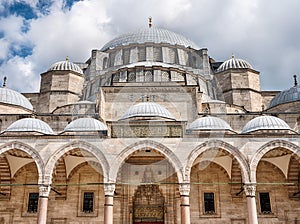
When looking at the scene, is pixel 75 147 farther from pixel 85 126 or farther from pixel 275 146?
pixel 275 146

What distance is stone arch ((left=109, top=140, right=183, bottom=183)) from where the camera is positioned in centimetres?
1286

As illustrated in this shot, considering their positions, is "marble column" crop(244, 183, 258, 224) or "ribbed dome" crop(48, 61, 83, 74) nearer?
"marble column" crop(244, 183, 258, 224)

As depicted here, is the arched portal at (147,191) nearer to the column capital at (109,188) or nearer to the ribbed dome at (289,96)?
the column capital at (109,188)

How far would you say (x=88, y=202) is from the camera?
15312 mm

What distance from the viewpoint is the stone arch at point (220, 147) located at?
12898 millimetres

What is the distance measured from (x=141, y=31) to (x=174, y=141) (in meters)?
14.8

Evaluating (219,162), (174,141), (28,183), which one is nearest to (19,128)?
(28,183)

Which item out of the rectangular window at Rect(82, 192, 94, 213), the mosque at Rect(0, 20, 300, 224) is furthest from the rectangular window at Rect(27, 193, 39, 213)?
the rectangular window at Rect(82, 192, 94, 213)

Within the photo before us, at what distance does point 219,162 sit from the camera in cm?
1532

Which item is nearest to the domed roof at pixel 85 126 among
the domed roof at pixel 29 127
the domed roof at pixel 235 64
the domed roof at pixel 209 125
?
the domed roof at pixel 29 127

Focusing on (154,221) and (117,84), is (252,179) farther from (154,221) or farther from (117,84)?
(117,84)

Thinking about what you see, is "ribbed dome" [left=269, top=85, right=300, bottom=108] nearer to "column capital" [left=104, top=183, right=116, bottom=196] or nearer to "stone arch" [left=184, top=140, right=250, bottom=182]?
"stone arch" [left=184, top=140, right=250, bottom=182]

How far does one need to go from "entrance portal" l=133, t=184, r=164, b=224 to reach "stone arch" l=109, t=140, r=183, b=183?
109 inches

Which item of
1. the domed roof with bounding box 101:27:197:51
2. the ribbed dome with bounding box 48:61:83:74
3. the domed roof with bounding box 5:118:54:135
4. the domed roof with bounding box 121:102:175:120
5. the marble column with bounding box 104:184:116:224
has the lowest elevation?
the marble column with bounding box 104:184:116:224
